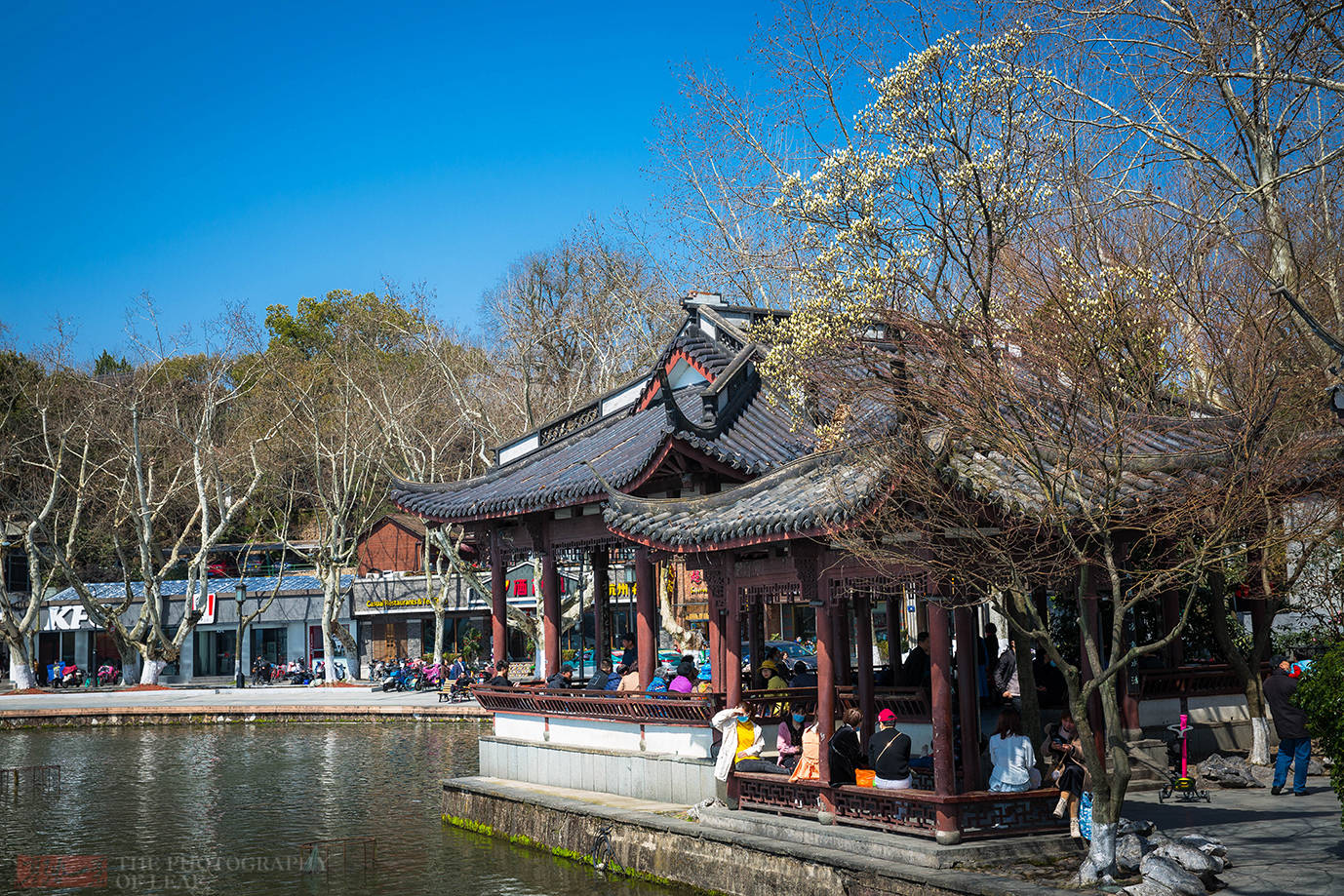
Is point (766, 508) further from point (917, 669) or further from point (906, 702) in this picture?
point (917, 669)

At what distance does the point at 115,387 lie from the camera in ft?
145

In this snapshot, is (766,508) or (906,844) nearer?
(906,844)

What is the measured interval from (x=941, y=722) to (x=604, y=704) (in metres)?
6.22

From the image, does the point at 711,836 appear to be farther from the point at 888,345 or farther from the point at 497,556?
the point at 497,556

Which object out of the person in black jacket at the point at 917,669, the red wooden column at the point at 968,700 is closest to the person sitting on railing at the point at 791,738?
the person in black jacket at the point at 917,669

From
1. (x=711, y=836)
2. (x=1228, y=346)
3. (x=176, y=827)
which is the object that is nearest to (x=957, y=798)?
(x=711, y=836)

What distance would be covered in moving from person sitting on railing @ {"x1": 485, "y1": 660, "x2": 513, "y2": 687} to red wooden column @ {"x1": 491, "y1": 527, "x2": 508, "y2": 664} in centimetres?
9

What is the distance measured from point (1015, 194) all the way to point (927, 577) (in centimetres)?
491

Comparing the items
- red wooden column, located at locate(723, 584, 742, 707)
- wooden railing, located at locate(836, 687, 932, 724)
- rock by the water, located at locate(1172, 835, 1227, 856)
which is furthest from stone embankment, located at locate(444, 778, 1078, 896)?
wooden railing, located at locate(836, 687, 932, 724)

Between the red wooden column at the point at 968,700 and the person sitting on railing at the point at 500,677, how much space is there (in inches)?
336

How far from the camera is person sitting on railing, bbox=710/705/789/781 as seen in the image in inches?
521

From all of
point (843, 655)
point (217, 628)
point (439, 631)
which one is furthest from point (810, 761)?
point (217, 628)

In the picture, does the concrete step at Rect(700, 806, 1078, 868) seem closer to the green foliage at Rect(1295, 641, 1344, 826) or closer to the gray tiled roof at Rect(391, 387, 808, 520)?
the green foliage at Rect(1295, 641, 1344, 826)

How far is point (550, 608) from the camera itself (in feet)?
60.2
